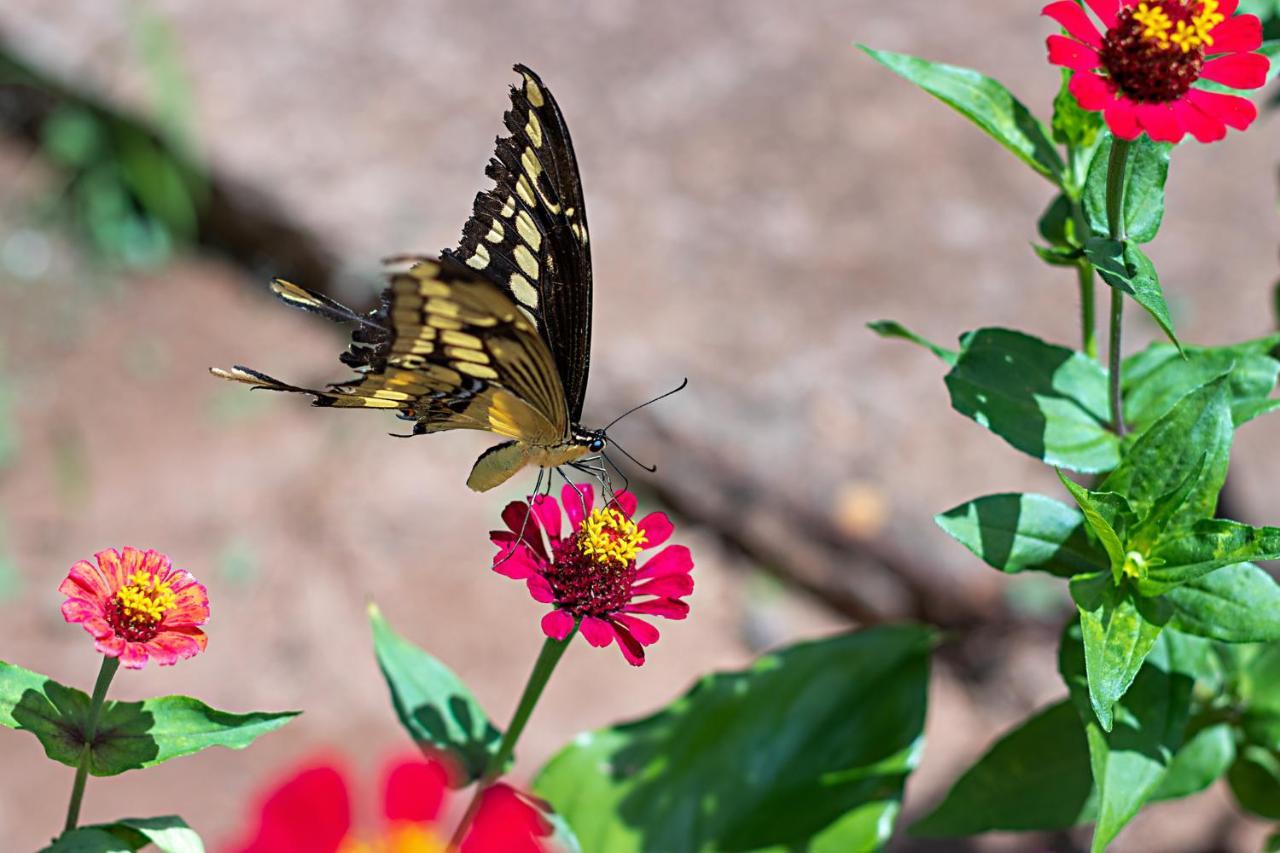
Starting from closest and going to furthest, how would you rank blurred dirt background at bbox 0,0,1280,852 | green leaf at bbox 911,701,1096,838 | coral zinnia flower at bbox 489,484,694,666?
coral zinnia flower at bbox 489,484,694,666, green leaf at bbox 911,701,1096,838, blurred dirt background at bbox 0,0,1280,852

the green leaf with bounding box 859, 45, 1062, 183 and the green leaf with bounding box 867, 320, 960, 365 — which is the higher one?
the green leaf with bounding box 859, 45, 1062, 183

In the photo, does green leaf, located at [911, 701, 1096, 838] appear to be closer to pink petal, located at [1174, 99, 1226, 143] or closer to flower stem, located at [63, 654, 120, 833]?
pink petal, located at [1174, 99, 1226, 143]

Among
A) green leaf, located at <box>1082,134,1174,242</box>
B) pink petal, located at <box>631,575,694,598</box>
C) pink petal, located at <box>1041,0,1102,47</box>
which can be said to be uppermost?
pink petal, located at <box>1041,0,1102,47</box>

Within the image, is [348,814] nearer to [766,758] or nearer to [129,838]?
[129,838]

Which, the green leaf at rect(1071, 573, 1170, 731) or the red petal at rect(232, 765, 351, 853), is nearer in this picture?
the red petal at rect(232, 765, 351, 853)

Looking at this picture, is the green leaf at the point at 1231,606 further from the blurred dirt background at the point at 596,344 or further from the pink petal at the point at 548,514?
the blurred dirt background at the point at 596,344

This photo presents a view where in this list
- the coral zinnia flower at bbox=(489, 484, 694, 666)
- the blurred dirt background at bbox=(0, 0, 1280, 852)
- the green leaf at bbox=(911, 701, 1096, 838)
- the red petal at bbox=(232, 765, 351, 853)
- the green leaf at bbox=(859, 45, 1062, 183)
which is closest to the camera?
the red petal at bbox=(232, 765, 351, 853)

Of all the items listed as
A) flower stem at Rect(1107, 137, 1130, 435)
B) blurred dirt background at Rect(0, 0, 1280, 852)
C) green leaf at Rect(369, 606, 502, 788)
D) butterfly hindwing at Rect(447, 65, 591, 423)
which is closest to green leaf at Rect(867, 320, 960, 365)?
flower stem at Rect(1107, 137, 1130, 435)

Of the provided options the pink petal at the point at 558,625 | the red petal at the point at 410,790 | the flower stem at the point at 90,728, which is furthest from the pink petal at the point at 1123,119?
the flower stem at the point at 90,728
